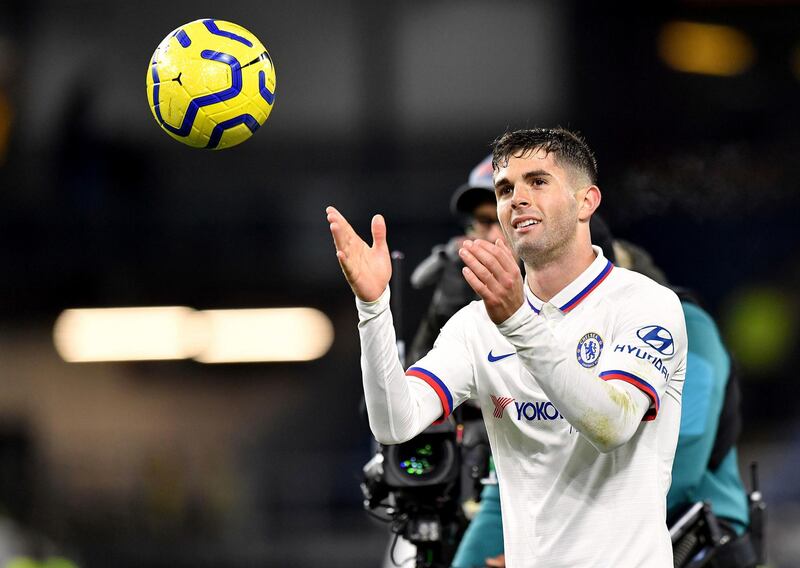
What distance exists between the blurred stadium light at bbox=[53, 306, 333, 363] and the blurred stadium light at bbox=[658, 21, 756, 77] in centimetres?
A: 363

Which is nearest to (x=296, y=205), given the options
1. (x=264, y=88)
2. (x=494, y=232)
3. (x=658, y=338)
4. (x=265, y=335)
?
(x=265, y=335)

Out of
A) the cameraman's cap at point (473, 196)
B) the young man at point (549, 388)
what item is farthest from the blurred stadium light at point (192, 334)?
the young man at point (549, 388)

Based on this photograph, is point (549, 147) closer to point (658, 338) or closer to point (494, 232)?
point (658, 338)

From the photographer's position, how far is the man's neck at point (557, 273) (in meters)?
2.85

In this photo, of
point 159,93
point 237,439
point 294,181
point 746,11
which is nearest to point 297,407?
point 237,439

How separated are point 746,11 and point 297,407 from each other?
500 cm

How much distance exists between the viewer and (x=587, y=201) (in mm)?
2869

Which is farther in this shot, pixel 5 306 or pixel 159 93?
pixel 5 306

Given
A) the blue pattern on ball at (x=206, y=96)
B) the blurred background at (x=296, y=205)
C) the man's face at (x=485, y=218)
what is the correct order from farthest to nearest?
the blurred background at (x=296, y=205), the man's face at (x=485, y=218), the blue pattern on ball at (x=206, y=96)

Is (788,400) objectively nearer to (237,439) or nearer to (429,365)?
(237,439)

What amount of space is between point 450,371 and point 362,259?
399 mm

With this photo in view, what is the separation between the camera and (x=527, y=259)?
2.82 meters

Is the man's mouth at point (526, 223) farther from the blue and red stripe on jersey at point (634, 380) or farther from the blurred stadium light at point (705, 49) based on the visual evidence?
the blurred stadium light at point (705, 49)

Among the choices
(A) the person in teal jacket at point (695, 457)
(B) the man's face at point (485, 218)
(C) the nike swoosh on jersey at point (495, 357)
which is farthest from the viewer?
(B) the man's face at point (485, 218)
